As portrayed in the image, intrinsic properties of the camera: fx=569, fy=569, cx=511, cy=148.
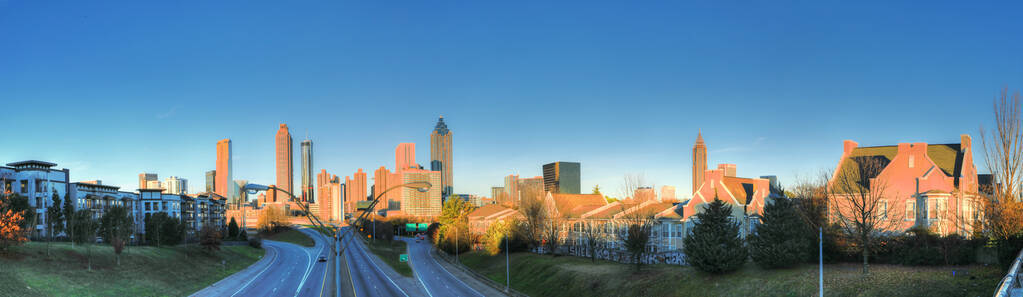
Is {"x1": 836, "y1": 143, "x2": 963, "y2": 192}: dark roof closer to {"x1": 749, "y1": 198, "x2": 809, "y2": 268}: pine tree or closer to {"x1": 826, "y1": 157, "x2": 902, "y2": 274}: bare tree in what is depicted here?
{"x1": 826, "y1": 157, "x2": 902, "y2": 274}: bare tree

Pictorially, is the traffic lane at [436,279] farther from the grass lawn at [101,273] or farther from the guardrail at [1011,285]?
the guardrail at [1011,285]

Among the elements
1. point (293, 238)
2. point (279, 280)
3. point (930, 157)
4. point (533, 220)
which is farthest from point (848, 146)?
point (293, 238)

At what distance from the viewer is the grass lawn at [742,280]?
1310 inches

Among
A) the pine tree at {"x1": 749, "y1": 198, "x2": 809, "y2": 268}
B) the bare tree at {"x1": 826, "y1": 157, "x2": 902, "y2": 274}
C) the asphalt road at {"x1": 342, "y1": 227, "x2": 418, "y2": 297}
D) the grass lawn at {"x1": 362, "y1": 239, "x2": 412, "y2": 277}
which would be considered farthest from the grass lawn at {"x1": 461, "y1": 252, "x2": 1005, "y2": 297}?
the grass lawn at {"x1": 362, "y1": 239, "x2": 412, "y2": 277}

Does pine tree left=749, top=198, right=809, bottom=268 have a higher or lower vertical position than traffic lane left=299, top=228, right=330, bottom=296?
higher

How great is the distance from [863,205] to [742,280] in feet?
33.6

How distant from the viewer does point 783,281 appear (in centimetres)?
4131

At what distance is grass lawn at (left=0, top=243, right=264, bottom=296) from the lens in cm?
4447

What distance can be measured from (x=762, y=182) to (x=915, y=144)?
1609cm

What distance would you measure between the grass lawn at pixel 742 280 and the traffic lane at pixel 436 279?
6.92 meters

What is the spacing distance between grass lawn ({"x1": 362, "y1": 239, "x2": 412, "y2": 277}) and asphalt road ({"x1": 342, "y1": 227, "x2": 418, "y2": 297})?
269cm

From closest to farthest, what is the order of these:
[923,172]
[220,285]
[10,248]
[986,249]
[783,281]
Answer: [986,249]
[783,281]
[10,248]
[923,172]
[220,285]

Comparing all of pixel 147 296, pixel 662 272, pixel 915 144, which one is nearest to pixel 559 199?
pixel 662 272

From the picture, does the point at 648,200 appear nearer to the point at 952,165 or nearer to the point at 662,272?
the point at 662,272
